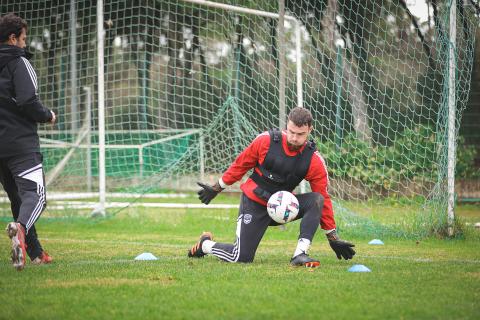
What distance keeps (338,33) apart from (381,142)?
1868 mm

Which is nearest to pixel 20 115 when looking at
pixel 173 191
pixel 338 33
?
pixel 338 33

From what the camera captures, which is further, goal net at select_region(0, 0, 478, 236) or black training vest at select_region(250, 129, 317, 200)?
goal net at select_region(0, 0, 478, 236)

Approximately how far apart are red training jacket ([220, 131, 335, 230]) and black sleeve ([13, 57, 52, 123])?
5.55ft

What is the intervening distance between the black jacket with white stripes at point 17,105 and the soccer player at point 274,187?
160cm

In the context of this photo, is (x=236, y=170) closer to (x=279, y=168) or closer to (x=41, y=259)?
(x=279, y=168)

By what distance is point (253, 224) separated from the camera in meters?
6.64

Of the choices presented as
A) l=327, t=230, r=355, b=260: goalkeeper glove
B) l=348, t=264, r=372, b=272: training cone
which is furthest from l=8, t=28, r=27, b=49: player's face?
l=348, t=264, r=372, b=272: training cone

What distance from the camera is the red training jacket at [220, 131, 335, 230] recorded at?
6574 millimetres

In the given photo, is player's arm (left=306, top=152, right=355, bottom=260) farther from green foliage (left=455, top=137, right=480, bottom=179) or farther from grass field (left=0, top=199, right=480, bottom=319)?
green foliage (left=455, top=137, right=480, bottom=179)

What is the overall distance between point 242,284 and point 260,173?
1647 millimetres

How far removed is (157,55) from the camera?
52.8ft

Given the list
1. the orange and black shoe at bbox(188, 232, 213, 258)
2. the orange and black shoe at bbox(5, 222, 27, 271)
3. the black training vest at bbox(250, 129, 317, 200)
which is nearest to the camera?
the orange and black shoe at bbox(5, 222, 27, 271)

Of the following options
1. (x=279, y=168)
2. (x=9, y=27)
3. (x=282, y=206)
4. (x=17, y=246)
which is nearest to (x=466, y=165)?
(x=279, y=168)

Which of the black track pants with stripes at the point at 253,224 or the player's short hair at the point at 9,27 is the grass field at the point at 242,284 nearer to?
the black track pants with stripes at the point at 253,224
